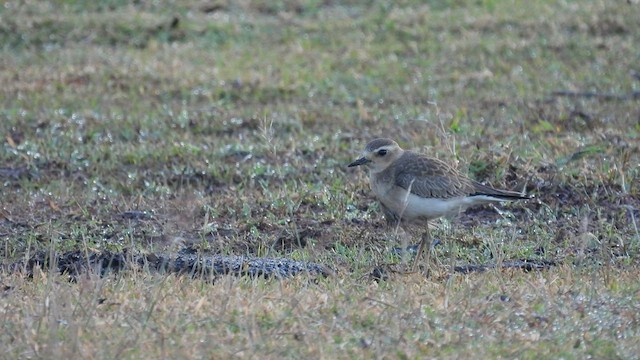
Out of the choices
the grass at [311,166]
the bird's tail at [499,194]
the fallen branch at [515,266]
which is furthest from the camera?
the bird's tail at [499,194]

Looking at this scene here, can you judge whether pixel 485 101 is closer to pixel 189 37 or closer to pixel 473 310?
pixel 189 37

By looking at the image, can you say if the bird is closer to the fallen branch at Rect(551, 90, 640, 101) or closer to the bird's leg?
the bird's leg

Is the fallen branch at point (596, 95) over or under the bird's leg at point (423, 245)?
under

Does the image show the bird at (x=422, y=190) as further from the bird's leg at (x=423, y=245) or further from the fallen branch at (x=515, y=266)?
the fallen branch at (x=515, y=266)

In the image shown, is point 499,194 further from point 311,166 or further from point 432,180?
point 311,166

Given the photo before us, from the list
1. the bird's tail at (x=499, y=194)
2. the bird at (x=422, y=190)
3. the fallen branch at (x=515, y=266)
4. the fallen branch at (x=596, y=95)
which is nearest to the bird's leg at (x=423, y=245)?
the bird at (x=422, y=190)

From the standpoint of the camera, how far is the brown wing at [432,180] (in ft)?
25.0

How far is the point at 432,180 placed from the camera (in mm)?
7691

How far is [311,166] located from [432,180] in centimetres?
242

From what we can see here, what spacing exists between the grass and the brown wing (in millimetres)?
377

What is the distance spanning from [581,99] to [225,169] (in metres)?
4.49

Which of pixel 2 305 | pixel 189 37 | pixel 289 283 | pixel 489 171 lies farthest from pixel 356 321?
pixel 189 37

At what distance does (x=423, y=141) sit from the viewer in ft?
34.2

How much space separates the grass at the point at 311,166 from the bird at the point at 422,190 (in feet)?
0.81
